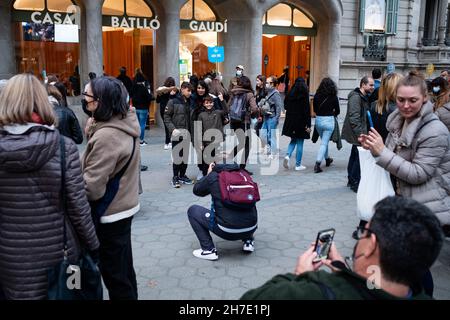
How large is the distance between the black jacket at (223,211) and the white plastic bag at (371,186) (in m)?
1.13

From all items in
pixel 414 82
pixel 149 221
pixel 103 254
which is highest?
pixel 414 82

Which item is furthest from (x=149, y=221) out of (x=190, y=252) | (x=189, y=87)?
(x=189, y=87)

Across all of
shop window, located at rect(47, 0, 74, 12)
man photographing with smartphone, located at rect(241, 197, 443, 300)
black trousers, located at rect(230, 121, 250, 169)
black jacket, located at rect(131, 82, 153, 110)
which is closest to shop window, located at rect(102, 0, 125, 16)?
shop window, located at rect(47, 0, 74, 12)

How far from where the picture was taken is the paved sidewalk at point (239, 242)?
4.59 metres

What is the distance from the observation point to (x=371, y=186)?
13.9ft

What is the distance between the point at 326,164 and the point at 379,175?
5.99 meters

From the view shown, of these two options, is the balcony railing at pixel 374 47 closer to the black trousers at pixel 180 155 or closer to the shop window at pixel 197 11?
the shop window at pixel 197 11

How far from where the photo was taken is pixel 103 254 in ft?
11.4

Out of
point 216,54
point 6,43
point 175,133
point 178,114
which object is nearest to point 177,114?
point 178,114

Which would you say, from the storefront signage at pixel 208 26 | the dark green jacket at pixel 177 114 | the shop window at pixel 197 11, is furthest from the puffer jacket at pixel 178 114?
the shop window at pixel 197 11

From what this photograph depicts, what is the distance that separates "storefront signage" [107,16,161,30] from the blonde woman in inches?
381

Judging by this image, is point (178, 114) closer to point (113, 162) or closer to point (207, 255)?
point (207, 255)

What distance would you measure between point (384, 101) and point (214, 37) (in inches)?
443
